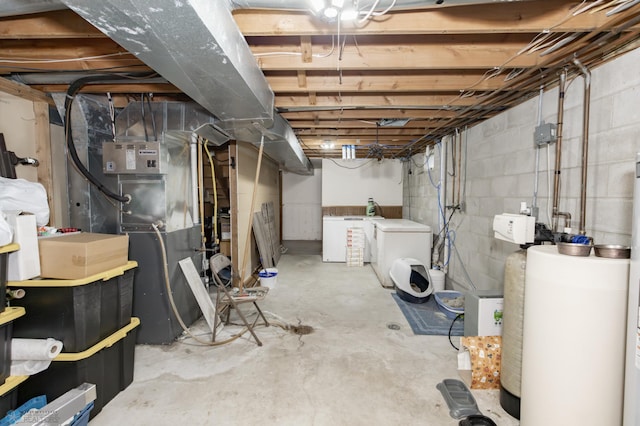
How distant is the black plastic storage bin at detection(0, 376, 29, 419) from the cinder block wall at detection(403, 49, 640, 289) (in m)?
3.30

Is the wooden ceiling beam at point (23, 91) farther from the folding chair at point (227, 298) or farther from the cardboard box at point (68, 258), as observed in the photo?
the folding chair at point (227, 298)

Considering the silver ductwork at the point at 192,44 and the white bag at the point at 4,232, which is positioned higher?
the silver ductwork at the point at 192,44

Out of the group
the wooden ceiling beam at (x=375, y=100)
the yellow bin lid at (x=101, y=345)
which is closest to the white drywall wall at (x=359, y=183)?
the wooden ceiling beam at (x=375, y=100)

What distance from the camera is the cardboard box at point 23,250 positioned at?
1.51 metres

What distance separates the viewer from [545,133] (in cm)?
209

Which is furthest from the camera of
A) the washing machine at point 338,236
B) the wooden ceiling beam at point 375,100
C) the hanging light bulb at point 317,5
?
the washing machine at point 338,236

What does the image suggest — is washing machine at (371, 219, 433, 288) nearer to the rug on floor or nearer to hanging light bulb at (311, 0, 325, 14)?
the rug on floor

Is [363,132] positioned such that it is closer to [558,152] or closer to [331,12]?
[558,152]

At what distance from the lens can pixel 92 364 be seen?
1700 millimetres

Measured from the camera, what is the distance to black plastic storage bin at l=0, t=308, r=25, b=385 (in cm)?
139

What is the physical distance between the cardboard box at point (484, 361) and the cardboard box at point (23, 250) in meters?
2.74

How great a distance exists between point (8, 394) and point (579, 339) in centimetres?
279

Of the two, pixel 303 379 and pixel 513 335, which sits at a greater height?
pixel 513 335

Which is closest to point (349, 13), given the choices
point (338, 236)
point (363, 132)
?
point (363, 132)
